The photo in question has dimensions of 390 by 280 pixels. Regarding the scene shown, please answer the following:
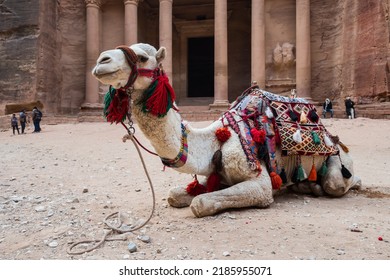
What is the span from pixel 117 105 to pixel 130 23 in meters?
17.9

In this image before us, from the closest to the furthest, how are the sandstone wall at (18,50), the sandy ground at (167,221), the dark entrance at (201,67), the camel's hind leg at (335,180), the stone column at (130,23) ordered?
1. the sandy ground at (167,221)
2. the camel's hind leg at (335,180)
3. the sandstone wall at (18,50)
4. the stone column at (130,23)
5. the dark entrance at (201,67)

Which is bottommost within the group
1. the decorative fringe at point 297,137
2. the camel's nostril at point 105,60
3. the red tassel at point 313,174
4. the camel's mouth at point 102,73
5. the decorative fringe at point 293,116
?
the red tassel at point 313,174

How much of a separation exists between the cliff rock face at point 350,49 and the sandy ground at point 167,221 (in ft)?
34.8

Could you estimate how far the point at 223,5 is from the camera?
1866cm

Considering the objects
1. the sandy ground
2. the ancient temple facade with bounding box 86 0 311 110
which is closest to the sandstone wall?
the ancient temple facade with bounding box 86 0 311 110

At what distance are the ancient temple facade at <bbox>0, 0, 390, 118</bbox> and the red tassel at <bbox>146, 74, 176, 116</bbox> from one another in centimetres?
1506

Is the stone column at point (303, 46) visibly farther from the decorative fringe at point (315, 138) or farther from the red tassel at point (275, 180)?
the red tassel at point (275, 180)

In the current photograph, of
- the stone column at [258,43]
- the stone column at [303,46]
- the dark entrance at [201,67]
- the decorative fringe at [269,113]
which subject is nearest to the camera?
the decorative fringe at [269,113]

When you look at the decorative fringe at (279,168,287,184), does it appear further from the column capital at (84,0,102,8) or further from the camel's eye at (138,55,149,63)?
the column capital at (84,0,102,8)

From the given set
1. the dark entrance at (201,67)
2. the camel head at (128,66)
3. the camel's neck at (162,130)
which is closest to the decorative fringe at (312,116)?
the camel's neck at (162,130)

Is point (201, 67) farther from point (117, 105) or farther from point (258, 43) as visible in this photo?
point (117, 105)

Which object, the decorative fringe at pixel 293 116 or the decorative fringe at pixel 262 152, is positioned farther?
the decorative fringe at pixel 293 116

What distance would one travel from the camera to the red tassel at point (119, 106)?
309cm

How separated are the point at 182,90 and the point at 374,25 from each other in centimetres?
1239
